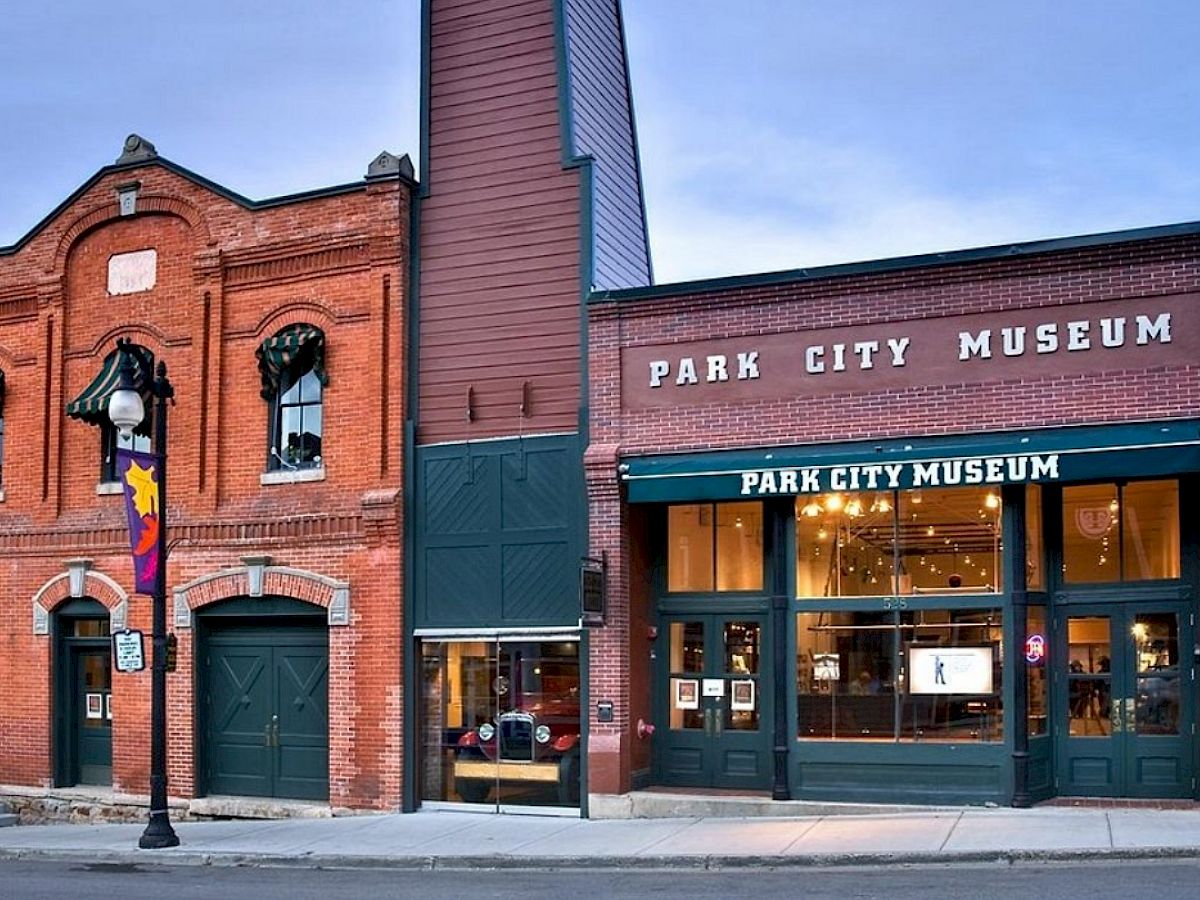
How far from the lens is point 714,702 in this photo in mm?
18578

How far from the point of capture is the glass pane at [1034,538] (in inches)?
669

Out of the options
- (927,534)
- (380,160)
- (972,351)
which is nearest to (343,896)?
(927,534)

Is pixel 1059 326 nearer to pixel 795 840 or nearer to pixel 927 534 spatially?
pixel 927 534

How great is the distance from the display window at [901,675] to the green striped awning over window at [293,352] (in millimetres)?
7413

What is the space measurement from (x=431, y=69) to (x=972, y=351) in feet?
27.2

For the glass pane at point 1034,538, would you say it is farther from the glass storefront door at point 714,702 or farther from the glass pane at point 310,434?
the glass pane at point 310,434

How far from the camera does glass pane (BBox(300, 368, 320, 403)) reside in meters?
20.9

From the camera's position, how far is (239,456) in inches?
837

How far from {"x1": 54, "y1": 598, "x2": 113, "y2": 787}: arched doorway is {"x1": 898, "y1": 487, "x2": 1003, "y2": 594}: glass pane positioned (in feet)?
38.1

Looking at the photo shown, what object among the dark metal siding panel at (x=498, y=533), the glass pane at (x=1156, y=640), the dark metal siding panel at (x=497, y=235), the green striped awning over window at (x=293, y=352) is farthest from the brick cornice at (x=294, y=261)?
the glass pane at (x=1156, y=640)

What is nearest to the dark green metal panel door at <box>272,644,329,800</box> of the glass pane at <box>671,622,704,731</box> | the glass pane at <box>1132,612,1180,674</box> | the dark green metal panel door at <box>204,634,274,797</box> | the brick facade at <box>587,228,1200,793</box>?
the dark green metal panel door at <box>204,634,274,797</box>

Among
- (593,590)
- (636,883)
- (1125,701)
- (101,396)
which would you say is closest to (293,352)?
(101,396)

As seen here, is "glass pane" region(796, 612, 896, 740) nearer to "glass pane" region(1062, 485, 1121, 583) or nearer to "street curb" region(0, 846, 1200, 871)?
"glass pane" region(1062, 485, 1121, 583)

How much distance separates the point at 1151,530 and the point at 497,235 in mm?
8644
